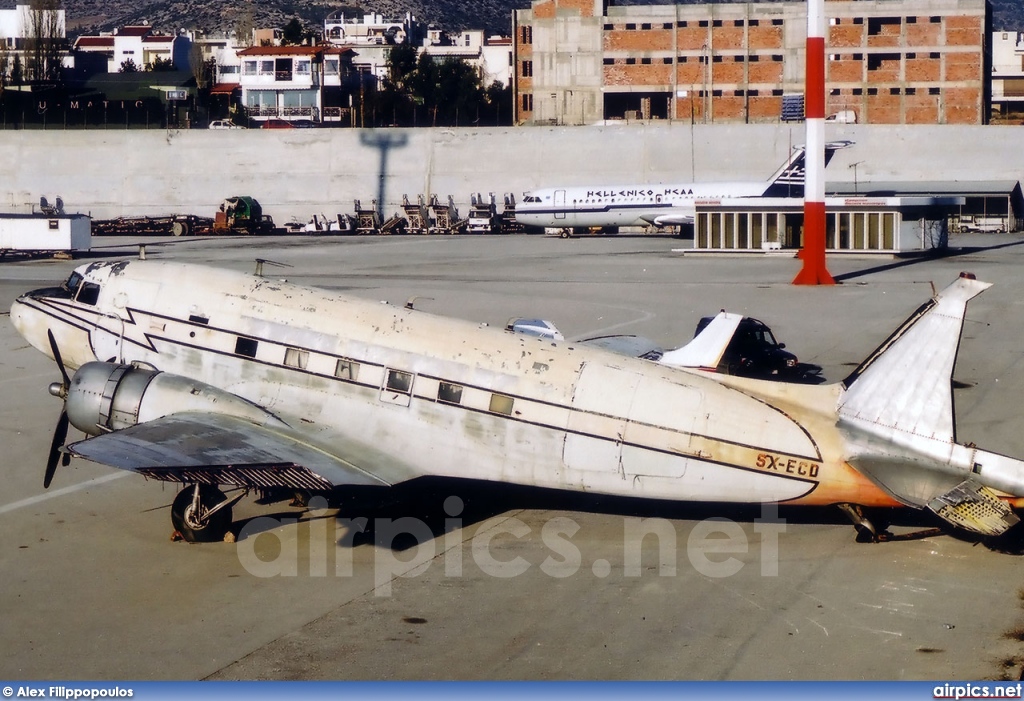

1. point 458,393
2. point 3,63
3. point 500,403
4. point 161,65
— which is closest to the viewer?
point 500,403

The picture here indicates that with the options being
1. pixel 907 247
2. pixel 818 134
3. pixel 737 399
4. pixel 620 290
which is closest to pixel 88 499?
pixel 737 399

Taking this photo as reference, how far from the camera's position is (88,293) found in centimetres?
2064

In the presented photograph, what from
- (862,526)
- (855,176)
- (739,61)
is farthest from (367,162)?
(862,526)

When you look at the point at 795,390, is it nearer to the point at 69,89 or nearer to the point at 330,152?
the point at 330,152

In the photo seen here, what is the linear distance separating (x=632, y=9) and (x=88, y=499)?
120m

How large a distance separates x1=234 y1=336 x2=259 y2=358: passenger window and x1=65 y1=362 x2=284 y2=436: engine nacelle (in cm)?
82

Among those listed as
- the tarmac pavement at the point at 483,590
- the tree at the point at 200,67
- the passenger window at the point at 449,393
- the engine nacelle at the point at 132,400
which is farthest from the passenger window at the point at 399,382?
the tree at the point at 200,67

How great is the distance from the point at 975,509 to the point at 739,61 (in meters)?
119

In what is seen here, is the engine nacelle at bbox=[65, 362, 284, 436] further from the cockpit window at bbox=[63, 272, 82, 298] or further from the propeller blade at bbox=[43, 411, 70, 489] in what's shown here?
the cockpit window at bbox=[63, 272, 82, 298]

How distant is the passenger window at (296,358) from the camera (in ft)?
62.4

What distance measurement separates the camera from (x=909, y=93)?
407 feet

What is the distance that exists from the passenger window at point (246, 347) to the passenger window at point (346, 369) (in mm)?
1526

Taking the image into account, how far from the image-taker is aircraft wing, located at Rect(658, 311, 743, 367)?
76.4ft

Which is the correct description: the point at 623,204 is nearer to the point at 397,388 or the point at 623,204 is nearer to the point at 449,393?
the point at 397,388
